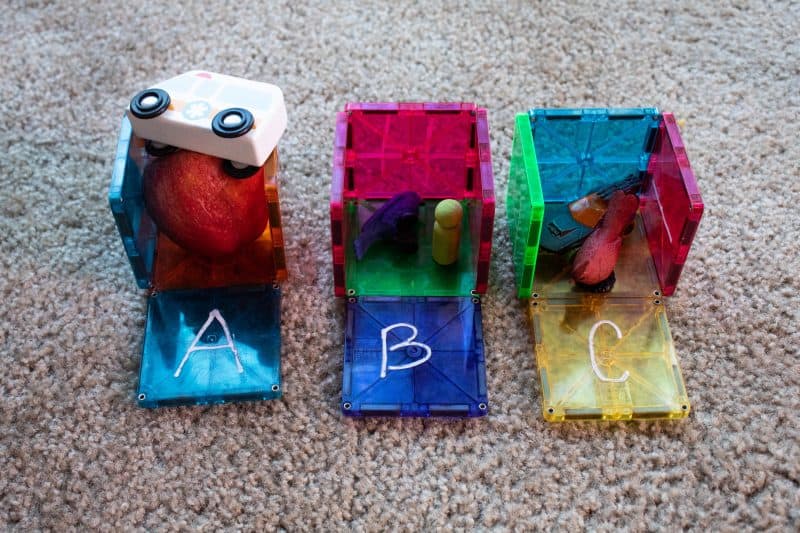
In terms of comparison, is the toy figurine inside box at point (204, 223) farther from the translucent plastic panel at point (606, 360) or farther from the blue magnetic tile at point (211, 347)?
the translucent plastic panel at point (606, 360)

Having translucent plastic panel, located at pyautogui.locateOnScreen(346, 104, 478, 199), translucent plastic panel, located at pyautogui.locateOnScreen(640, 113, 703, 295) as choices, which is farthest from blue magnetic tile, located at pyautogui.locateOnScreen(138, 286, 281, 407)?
translucent plastic panel, located at pyautogui.locateOnScreen(640, 113, 703, 295)

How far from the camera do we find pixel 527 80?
60.3 inches

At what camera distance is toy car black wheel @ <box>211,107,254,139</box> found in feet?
3.61

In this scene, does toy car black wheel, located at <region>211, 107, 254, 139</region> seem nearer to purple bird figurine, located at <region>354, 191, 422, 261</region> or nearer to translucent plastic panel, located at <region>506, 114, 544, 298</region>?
purple bird figurine, located at <region>354, 191, 422, 261</region>

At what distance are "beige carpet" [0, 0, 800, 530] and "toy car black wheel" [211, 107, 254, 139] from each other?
10.1 inches

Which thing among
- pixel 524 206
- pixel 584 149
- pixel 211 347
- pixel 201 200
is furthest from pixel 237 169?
pixel 584 149

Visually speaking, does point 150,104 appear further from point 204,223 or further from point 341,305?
point 341,305

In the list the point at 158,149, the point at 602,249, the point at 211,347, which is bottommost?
the point at 211,347

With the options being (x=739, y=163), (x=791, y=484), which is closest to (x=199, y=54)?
(x=739, y=163)

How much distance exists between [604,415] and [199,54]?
3.04 ft

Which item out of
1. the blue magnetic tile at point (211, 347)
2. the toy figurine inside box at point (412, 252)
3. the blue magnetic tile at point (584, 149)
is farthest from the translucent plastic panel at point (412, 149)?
the blue magnetic tile at point (211, 347)

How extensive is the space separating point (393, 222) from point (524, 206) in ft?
0.60

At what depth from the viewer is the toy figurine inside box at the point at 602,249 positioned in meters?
1.15

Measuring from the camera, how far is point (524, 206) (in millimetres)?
1214
